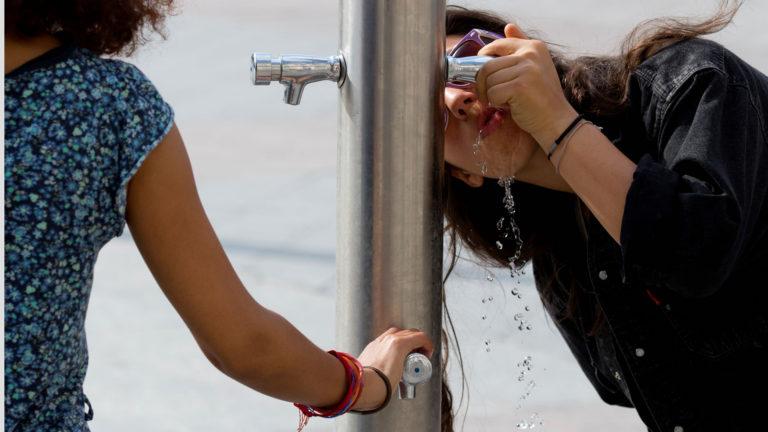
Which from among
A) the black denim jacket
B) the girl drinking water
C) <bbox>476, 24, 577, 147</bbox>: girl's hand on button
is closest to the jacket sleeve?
the black denim jacket

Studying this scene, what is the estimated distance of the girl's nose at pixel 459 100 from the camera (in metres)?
1.51

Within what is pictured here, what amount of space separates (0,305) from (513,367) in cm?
262

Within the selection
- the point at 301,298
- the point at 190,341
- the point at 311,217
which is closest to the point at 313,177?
the point at 311,217

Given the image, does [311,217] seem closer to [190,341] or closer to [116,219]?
[190,341]

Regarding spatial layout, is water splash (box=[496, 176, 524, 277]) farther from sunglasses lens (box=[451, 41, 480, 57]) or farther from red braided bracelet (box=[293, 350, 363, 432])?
red braided bracelet (box=[293, 350, 363, 432])

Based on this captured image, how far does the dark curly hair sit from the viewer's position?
1040mm

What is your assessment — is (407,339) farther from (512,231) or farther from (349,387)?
(512,231)

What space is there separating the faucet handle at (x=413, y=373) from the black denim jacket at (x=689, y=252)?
25cm

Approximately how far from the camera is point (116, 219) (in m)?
1.07

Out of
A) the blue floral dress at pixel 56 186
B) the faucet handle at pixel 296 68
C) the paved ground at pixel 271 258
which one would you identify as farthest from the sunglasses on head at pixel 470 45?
the blue floral dress at pixel 56 186

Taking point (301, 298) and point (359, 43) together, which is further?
point (301, 298)

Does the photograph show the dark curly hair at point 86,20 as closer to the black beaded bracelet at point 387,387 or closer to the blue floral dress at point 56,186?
the blue floral dress at point 56,186

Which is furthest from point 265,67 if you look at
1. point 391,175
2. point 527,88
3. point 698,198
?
point 698,198

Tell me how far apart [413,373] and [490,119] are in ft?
1.18
